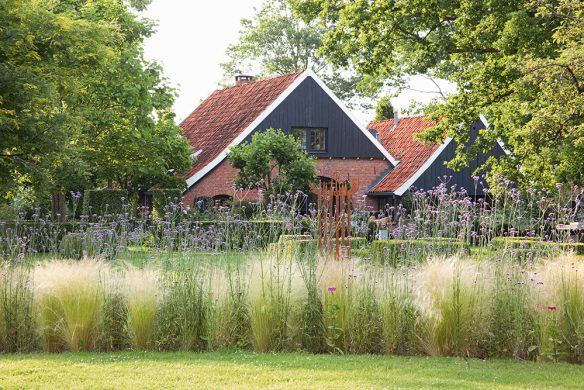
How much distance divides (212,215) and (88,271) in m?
16.7

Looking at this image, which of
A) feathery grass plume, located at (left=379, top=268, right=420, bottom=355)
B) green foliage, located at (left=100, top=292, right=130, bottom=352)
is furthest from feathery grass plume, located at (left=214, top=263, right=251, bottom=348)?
feathery grass plume, located at (left=379, top=268, right=420, bottom=355)

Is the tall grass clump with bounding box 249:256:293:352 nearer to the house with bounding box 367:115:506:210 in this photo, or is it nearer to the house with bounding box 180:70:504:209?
the house with bounding box 180:70:504:209

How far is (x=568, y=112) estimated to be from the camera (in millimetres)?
15742

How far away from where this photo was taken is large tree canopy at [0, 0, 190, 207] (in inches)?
712

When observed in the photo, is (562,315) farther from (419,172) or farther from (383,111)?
(383,111)

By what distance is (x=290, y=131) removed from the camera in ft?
114

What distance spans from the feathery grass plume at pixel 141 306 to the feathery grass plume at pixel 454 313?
2.79 metres

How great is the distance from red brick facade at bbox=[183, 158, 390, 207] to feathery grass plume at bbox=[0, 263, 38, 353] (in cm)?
2198

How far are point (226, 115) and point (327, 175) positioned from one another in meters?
4.52

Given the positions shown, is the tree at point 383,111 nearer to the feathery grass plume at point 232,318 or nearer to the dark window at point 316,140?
the dark window at point 316,140

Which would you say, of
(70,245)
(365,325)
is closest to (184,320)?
(365,325)

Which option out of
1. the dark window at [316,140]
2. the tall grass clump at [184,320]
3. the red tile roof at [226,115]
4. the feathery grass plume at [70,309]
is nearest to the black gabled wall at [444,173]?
the dark window at [316,140]

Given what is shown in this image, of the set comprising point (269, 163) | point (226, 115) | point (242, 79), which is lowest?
point (269, 163)

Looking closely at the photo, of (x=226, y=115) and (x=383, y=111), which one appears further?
(x=383, y=111)
